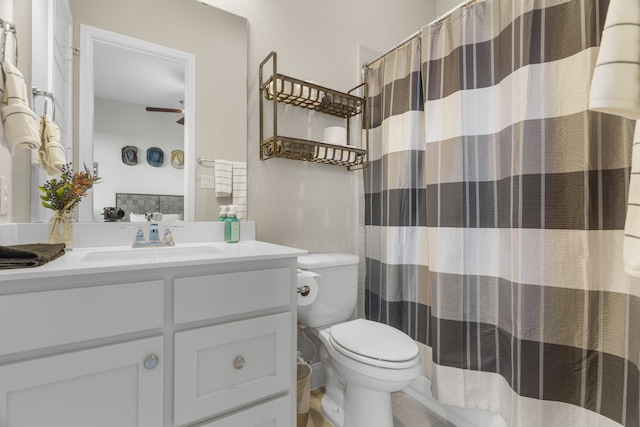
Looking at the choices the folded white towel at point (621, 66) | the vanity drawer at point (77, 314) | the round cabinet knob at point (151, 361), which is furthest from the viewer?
the round cabinet knob at point (151, 361)

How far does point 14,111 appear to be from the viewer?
0.86m

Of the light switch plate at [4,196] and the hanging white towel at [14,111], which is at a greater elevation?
the hanging white towel at [14,111]

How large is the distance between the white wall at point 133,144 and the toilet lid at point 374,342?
0.98 metres

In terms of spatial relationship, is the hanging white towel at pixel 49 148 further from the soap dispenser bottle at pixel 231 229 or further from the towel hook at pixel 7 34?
the soap dispenser bottle at pixel 231 229

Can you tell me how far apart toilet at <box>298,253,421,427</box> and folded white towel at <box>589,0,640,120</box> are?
98 cm

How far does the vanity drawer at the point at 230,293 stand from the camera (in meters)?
0.85

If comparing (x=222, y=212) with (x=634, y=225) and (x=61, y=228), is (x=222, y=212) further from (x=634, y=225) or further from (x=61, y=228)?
(x=634, y=225)

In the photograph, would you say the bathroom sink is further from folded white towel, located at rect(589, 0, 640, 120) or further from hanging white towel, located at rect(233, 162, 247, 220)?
folded white towel, located at rect(589, 0, 640, 120)

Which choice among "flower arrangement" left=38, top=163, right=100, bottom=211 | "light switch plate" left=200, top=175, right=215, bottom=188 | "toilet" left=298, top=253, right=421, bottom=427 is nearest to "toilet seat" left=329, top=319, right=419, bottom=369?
"toilet" left=298, top=253, right=421, bottom=427

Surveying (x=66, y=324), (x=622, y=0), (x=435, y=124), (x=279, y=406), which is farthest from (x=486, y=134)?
(x=66, y=324)

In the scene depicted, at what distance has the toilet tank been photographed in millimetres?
1489

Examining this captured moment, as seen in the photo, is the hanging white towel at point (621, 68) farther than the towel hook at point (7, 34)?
No

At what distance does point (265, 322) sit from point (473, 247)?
0.93 metres

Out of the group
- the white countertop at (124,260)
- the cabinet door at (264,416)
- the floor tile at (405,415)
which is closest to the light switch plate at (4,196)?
the white countertop at (124,260)
